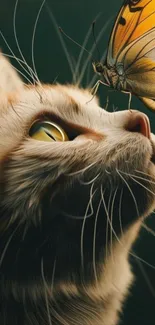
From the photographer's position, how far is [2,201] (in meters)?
0.62

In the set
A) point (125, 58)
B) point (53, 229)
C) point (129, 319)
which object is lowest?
point (129, 319)

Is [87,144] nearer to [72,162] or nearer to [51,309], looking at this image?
[72,162]

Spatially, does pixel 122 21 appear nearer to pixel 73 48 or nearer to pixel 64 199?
pixel 73 48

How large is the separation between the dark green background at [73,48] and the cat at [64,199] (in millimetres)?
119

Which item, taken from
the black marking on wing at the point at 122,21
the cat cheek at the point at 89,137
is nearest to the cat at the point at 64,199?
the cat cheek at the point at 89,137

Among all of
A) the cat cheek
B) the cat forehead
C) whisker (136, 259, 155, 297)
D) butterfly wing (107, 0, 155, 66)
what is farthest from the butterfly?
whisker (136, 259, 155, 297)

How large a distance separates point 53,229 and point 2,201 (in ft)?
0.30

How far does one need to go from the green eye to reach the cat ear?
3.8 inches

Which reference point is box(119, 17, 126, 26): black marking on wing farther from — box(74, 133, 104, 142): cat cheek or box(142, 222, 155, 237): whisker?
box(142, 222, 155, 237): whisker

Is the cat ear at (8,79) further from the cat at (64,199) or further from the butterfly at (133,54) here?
the butterfly at (133,54)

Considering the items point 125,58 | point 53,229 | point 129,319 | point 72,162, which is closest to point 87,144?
point 72,162

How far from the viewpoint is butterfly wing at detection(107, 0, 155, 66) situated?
81cm

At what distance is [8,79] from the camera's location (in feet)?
2.55

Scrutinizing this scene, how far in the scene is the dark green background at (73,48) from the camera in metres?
0.82
